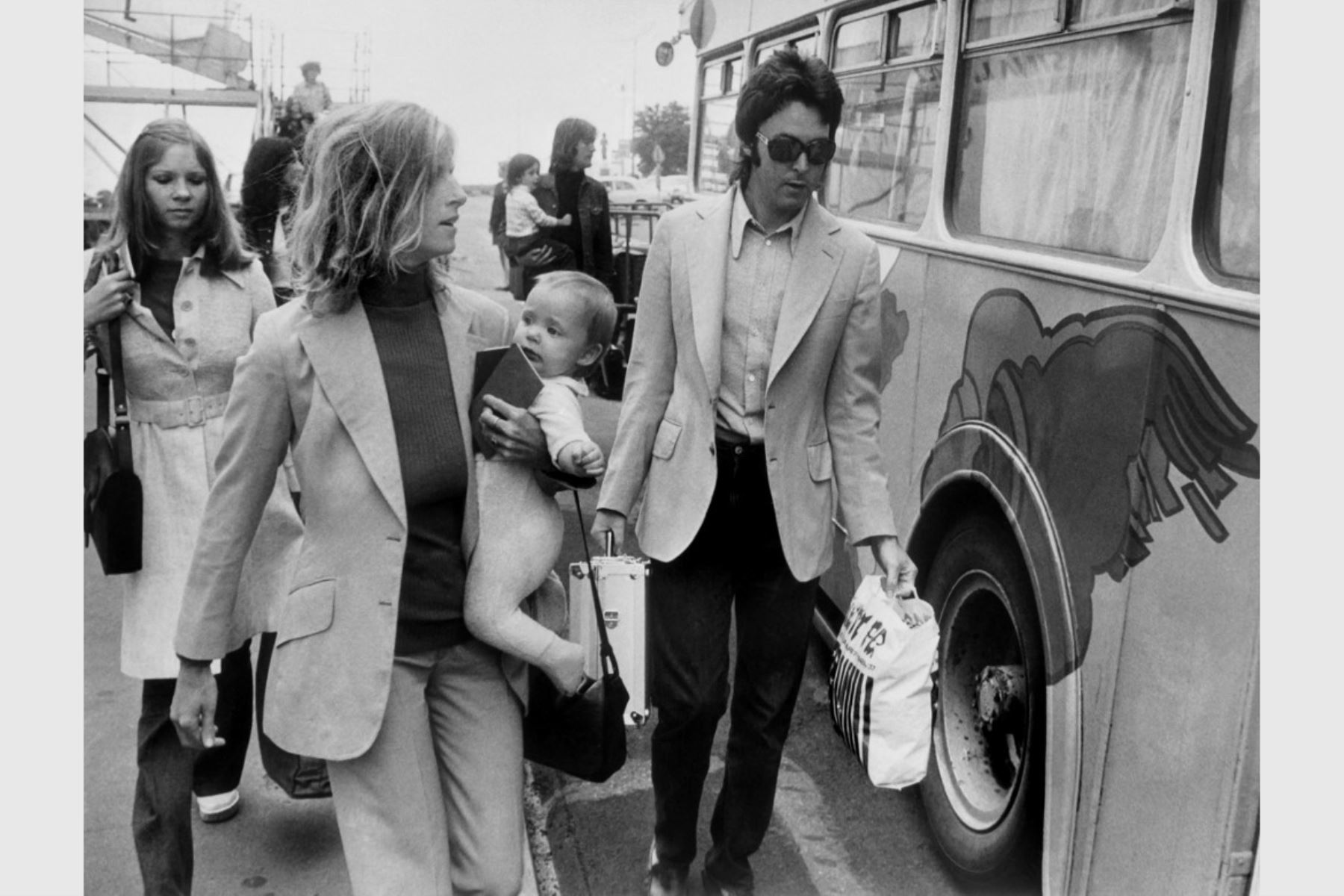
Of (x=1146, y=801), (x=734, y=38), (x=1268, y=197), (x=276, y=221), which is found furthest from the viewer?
(x=734, y=38)

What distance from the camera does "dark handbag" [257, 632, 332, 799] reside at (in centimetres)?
329

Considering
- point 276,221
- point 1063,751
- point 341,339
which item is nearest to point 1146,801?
point 1063,751

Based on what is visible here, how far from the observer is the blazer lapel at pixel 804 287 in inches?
111

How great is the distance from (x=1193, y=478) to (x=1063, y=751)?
76cm

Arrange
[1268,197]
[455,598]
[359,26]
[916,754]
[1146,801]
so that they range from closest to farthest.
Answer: [1268,197] → [455,598] → [1146,801] → [916,754] → [359,26]

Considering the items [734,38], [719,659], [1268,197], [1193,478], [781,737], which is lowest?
[781,737]

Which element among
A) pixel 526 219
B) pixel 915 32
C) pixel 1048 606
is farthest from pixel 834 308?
pixel 526 219

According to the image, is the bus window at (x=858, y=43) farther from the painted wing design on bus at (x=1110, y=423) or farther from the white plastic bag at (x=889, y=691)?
the white plastic bag at (x=889, y=691)

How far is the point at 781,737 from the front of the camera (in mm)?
3100

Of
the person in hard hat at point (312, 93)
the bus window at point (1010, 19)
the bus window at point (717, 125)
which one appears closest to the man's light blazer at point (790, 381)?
the bus window at point (1010, 19)

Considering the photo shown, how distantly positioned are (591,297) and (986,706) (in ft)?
5.40

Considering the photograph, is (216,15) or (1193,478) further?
(216,15)

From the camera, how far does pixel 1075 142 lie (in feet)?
9.82

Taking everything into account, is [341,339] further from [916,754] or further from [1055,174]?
[1055,174]
